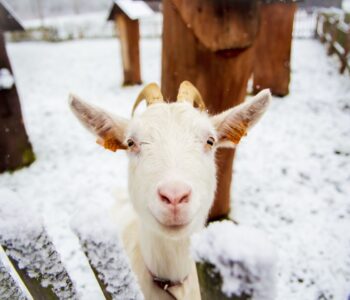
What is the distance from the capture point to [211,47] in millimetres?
2879

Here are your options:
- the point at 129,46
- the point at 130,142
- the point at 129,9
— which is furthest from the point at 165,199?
the point at 129,9

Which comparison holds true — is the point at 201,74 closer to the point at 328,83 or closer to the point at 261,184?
the point at 261,184

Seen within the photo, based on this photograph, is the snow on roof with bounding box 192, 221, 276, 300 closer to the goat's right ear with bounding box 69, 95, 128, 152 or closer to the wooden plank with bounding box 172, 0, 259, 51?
the goat's right ear with bounding box 69, 95, 128, 152

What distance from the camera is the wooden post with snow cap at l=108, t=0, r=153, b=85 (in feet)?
34.9

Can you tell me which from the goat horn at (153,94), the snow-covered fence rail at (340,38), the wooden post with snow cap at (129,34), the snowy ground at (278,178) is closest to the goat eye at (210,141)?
the goat horn at (153,94)

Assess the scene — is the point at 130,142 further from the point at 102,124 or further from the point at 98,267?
the point at 98,267

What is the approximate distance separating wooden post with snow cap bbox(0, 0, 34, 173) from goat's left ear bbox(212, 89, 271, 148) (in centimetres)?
441

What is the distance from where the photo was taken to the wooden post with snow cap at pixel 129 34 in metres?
10.6

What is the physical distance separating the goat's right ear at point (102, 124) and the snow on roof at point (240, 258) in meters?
1.43

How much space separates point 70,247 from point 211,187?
2.68 m

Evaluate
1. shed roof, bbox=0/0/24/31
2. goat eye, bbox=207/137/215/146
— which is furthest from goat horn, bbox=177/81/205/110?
shed roof, bbox=0/0/24/31

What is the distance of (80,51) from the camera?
1912 cm

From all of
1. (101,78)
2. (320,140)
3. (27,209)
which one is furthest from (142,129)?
(101,78)

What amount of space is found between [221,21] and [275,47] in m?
6.61
